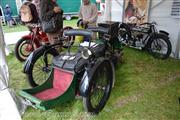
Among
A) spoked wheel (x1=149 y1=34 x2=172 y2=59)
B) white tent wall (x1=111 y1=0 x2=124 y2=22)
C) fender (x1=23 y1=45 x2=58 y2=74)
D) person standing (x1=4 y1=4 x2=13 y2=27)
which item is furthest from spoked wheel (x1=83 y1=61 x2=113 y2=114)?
person standing (x1=4 y1=4 x2=13 y2=27)

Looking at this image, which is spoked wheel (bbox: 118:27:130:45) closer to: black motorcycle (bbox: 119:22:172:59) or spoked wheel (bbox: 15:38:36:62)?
black motorcycle (bbox: 119:22:172:59)

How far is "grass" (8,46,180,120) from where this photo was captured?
2.48 meters

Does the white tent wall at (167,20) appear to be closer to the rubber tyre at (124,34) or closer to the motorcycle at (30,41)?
the rubber tyre at (124,34)

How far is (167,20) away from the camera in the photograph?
4594 millimetres

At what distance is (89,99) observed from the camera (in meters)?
2.26

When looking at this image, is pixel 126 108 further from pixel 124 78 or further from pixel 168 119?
pixel 124 78

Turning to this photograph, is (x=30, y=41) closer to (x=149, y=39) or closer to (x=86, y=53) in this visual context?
(x=86, y=53)

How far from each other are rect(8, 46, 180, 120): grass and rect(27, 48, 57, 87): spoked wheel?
355mm

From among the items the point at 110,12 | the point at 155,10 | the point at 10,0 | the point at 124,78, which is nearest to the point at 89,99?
the point at 124,78

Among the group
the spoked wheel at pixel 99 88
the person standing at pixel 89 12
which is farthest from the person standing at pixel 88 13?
the spoked wheel at pixel 99 88

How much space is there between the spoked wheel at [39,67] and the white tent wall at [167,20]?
303 centimetres

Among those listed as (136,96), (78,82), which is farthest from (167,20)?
(78,82)

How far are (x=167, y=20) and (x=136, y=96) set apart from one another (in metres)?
2.57

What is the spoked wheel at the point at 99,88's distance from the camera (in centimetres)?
227
